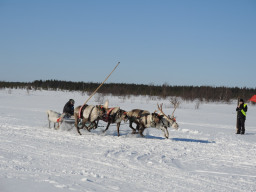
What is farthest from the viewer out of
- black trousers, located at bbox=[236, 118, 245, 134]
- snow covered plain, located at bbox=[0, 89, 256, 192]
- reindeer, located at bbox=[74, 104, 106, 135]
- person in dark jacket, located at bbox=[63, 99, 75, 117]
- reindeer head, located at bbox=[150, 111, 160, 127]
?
black trousers, located at bbox=[236, 118, 245, 134]

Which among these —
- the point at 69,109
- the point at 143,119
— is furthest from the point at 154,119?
the point at 69,109

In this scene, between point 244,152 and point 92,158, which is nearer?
point 92,158

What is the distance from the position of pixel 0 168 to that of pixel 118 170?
6.68 ft

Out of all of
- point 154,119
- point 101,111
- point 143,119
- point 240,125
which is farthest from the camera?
point 240,125

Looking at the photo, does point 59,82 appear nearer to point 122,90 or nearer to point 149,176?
point 122,90

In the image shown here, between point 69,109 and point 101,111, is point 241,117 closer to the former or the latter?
point 101,111

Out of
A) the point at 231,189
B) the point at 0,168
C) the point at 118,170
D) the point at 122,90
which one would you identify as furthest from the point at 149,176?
the point at 122,90

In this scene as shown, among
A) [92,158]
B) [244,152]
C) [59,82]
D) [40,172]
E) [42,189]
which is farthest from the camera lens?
[59,82]

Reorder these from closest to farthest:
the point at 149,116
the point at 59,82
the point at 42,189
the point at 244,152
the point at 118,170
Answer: the point at 42,189
the point at 118,170
the point at 244,152
the point at 149,116
the point at 59,82

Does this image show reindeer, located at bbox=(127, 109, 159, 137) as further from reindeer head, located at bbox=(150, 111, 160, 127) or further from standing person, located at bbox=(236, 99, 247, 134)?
standing person, located at bbox=(236, 99, 247, 134)

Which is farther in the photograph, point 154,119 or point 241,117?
point 241,117

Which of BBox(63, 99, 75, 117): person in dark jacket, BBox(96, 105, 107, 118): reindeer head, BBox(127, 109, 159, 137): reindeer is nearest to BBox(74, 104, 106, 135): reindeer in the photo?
BBox(96, 105, 107, 118): reindeer head

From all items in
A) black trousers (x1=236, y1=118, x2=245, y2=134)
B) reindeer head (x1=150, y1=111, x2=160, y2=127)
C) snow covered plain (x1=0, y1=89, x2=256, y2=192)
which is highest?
reindeer head (x1=150, y1=111, x2=160, y2=127)

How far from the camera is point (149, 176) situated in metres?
5.98
